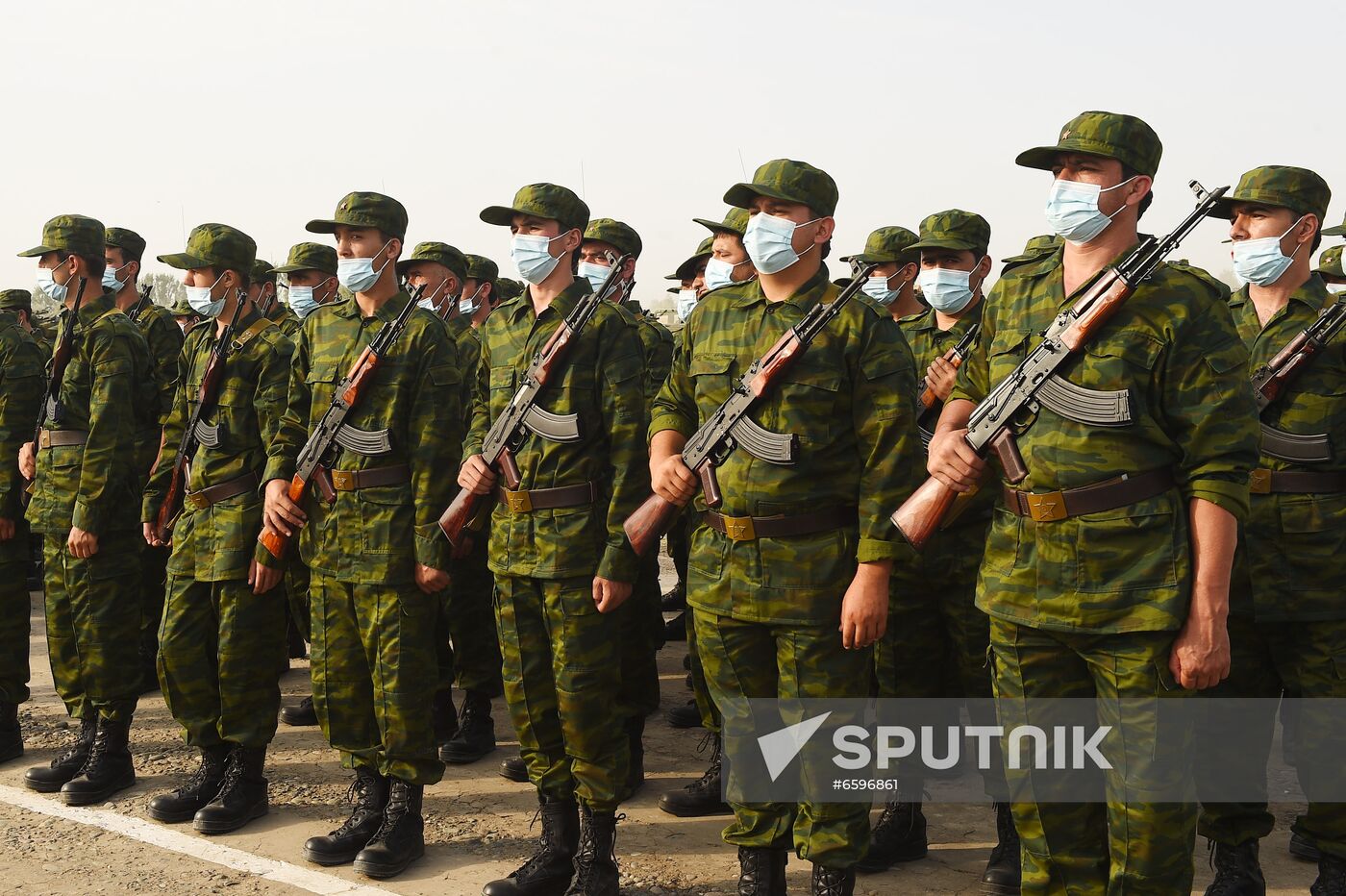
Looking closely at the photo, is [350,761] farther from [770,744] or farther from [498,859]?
[770,744]

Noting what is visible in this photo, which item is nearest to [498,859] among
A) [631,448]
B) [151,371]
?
[631,448]

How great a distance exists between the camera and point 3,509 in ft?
21.9

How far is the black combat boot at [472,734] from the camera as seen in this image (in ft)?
21.6

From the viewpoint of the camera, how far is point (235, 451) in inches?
227

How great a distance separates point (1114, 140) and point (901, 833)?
2.97 m

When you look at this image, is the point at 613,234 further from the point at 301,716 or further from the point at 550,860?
the point at 550,860

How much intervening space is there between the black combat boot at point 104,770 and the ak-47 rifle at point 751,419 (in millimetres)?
3560

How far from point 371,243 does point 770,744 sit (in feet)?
9.36

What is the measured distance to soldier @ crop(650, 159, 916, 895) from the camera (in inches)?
162

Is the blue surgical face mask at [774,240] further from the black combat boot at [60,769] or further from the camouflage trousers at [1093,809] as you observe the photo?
the black combat boot at [60,769]

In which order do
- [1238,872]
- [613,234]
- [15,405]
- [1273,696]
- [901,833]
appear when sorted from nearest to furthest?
[1238,872] < [1273,696] < [901,833] < [15,405] < [613,234]

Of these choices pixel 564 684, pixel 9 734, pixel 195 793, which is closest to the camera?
pixel 564 684

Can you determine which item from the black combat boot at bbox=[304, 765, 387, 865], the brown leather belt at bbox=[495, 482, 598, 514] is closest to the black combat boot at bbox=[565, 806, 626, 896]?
the black combat boot at bbox=[304, 765, 387, 865]

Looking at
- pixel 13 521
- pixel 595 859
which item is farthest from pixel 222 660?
pixel 595 859
